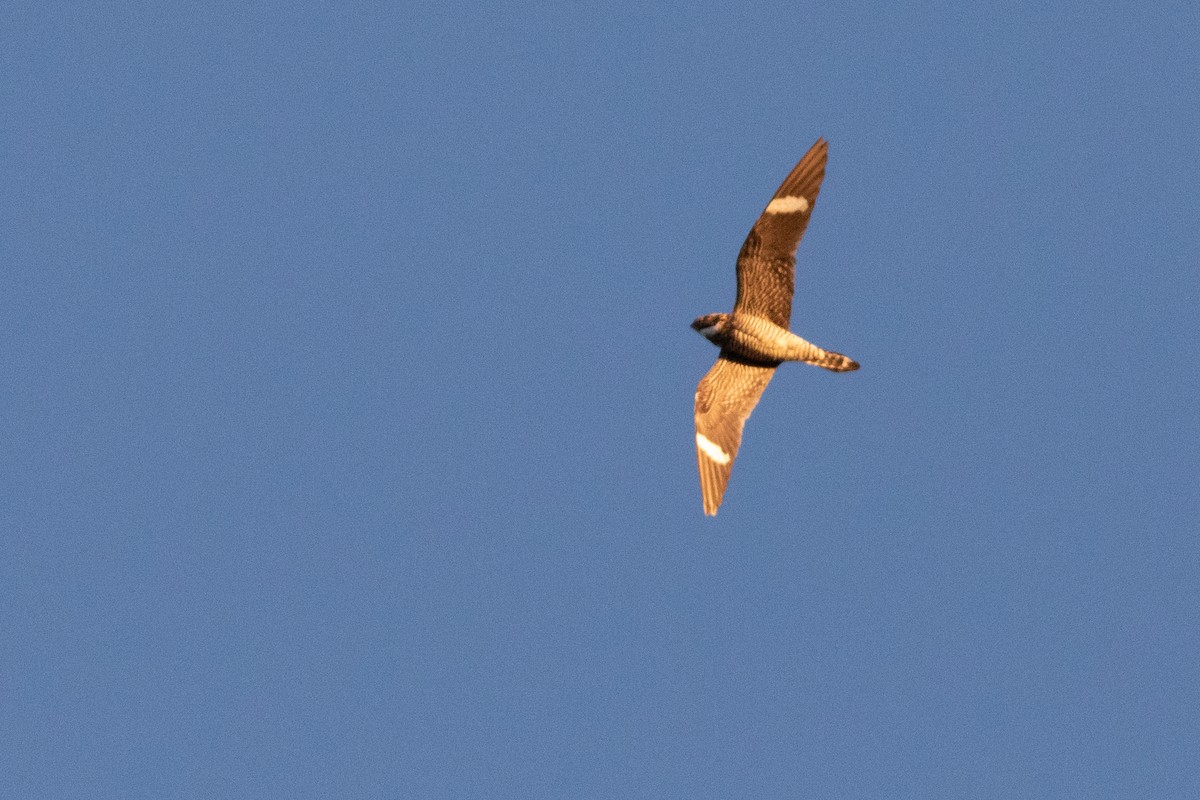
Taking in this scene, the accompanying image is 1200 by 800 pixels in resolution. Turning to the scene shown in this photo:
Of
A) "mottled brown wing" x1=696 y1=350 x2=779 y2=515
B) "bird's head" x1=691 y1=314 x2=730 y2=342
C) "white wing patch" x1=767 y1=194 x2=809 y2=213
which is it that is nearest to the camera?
"mottled brown wing" x1=696 y1=350 x2=779 y2=515

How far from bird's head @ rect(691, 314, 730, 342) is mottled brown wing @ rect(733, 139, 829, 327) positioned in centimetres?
34

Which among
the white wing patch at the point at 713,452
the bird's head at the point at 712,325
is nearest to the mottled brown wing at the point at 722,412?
the white wing patch at the point at 713,452

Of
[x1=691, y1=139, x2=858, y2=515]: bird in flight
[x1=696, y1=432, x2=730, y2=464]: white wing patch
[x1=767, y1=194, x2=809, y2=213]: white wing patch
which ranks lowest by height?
[x1=696, y1=432, x2=730, y2=464]: white wing patch

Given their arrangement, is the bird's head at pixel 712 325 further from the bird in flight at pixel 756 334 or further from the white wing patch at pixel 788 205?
the white wing patch at pixel 788 205

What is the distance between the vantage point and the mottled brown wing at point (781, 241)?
27.5m

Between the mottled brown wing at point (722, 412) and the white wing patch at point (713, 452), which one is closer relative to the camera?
the mottled brown wing at point (722, 412)

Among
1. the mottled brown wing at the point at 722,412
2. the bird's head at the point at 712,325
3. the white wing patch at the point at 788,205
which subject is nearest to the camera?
the mottled brown wing at the point at 722,412

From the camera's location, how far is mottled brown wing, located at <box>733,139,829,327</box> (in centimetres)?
2748

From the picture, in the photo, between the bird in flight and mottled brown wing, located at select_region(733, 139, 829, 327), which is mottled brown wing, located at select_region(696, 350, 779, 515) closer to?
the bird in flight

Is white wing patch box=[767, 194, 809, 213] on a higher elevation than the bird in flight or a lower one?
higher

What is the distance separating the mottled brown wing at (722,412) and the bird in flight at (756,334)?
11 millimetres

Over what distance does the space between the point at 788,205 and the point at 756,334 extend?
1.53 meters

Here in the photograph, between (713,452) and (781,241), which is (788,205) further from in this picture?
(713,452)

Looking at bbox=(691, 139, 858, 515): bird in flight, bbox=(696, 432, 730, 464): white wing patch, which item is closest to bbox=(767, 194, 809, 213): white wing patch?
bbox=(691, 139, 858, 515): bird in flight
